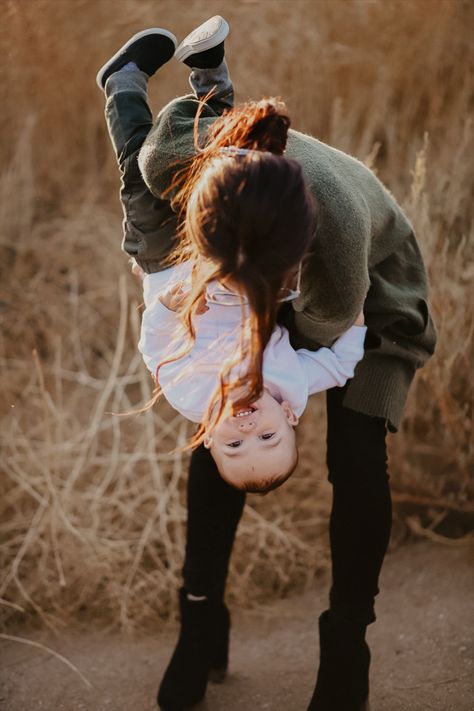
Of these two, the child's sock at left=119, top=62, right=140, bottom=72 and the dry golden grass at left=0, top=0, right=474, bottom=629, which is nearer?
the child's sock at left=119, top=62, right=140, bottom=72

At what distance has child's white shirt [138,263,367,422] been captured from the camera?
1.58 meters

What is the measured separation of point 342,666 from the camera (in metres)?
1.70

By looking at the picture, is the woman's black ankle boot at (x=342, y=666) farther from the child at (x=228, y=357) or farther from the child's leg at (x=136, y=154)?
the child's leg at (x=136, y=154)

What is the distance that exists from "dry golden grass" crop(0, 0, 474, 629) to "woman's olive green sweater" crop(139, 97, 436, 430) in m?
0.65

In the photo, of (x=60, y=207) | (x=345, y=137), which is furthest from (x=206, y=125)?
(x=60, y=207)

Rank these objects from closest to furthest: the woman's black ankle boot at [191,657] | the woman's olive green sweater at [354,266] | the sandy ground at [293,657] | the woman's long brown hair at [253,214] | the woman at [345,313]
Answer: the woman's long brown hair at [253,214]
the woman's olive green sweater at [354,266]
the woman at [345,313]
the woman's black ankle boot at [191,657]
the sandy ground at [293,657]

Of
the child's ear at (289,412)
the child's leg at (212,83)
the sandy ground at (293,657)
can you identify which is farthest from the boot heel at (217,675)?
the child's leg at (212,83)

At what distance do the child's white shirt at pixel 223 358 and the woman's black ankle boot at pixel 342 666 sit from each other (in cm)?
45

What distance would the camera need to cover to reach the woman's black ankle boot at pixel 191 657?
1.92 metres

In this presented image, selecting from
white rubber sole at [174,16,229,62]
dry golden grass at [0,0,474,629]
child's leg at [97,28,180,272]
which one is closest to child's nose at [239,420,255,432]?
child's leg at [97,28,180,272]

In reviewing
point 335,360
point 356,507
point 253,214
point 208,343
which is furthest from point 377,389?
point 253,214

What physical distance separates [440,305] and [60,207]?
178 cm

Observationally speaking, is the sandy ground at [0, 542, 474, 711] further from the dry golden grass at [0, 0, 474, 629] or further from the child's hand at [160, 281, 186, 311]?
the child's hand at [160, 281, 186, 311]

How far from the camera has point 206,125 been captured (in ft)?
4.95
